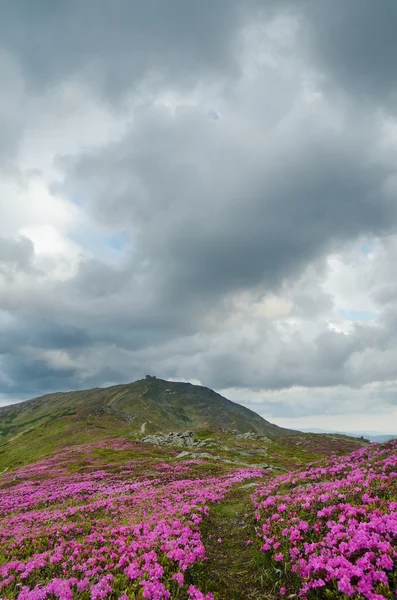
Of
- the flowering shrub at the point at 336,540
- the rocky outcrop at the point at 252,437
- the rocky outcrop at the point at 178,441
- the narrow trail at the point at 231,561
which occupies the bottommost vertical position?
the rocky outcrop at the point at 252,437

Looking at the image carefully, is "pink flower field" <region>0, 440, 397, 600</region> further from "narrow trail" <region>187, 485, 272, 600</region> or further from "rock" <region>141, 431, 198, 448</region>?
"rock" <region>141, 431, 198, 448</region>

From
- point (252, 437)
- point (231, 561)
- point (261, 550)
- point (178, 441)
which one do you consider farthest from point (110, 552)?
point (252, 437)

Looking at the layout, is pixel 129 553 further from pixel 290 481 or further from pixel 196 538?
pixel 290 481

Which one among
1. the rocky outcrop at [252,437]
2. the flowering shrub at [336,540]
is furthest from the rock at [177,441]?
the flowering shrub at [336,540]

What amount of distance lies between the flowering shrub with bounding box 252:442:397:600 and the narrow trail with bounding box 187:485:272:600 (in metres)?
0.57

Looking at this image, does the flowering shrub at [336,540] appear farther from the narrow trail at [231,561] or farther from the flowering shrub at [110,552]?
the flowering shrub at [110,552]

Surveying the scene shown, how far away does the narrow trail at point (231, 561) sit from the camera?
9.45 metres

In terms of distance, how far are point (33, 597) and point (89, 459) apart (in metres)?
61.2

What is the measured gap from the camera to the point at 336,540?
9086 mm

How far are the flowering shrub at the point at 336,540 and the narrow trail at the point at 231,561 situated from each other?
569 millimetres

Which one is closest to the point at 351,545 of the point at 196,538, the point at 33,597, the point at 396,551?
the point at 396,551

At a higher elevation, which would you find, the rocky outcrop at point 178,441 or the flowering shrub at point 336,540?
the flowering shrub at point 336,540

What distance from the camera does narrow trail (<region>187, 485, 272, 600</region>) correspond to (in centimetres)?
945

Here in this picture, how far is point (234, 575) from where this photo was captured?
34.3ft
